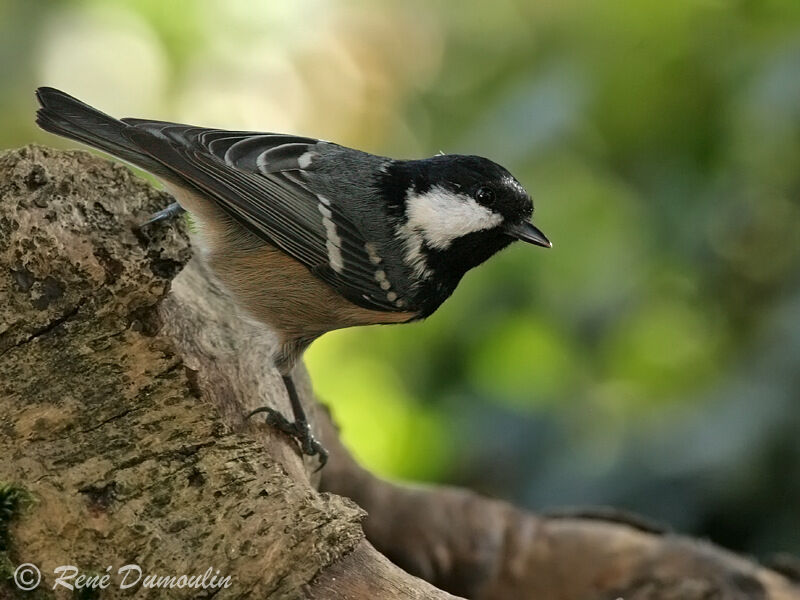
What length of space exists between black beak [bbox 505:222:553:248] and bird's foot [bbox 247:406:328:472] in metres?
0.56

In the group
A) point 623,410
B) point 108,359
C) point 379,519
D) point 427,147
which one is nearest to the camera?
point 108,359

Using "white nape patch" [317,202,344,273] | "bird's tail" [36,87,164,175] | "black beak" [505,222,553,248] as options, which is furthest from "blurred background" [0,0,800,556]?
"bird's tail" [36,87,164,175]

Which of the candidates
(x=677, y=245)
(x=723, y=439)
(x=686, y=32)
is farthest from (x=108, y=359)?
(x=686, y=32)

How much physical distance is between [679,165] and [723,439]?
1009 millimetres

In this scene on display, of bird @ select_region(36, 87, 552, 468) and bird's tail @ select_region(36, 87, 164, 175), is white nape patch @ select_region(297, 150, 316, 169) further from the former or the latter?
bird's tail @ select_region(36, 87, 164, 175)

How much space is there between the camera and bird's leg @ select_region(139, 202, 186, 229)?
1433 millimetres

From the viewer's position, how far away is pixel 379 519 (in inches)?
93.8

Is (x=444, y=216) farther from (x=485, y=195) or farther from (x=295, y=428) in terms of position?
(x=295, y=428)

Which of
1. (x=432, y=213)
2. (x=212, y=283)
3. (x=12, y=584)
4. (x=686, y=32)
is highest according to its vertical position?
(x=686, y=32)

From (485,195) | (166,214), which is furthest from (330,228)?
(166,214)

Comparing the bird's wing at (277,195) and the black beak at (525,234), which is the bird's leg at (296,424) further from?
the black beak at (525,234)

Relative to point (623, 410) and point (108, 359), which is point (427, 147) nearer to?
point (623, 410)

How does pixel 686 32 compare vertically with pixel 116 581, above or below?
above

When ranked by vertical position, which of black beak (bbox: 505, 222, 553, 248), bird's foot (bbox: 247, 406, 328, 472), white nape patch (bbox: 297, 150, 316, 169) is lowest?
bird's foot (bbox: 247, 406, 328, 472)
